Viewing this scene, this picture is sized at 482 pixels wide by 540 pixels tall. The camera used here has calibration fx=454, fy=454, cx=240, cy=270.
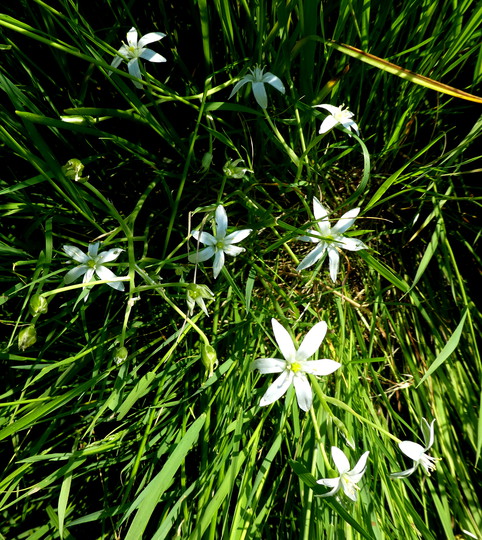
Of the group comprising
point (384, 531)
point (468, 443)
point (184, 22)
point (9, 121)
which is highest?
point (184, 22)

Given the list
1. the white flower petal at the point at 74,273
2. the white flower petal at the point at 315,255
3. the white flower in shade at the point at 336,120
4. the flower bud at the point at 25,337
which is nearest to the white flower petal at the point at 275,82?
the white flower in shade at the point at 336,120

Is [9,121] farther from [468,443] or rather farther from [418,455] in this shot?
[468,443]

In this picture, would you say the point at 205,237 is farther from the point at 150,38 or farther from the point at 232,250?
the point at 150,38

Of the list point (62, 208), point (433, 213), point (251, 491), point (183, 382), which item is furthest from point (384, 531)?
point (62, 208)

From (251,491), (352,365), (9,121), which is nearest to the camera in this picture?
(9,121)

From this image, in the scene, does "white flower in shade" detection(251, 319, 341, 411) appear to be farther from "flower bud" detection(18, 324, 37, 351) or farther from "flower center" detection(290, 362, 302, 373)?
"flower bud" detection(18, 324, 37, 351)

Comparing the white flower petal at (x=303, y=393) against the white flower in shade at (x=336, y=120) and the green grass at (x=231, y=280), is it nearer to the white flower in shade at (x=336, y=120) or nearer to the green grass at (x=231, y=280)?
the green grass at (x=231, y=280)

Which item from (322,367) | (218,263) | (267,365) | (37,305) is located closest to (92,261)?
(37,305)
